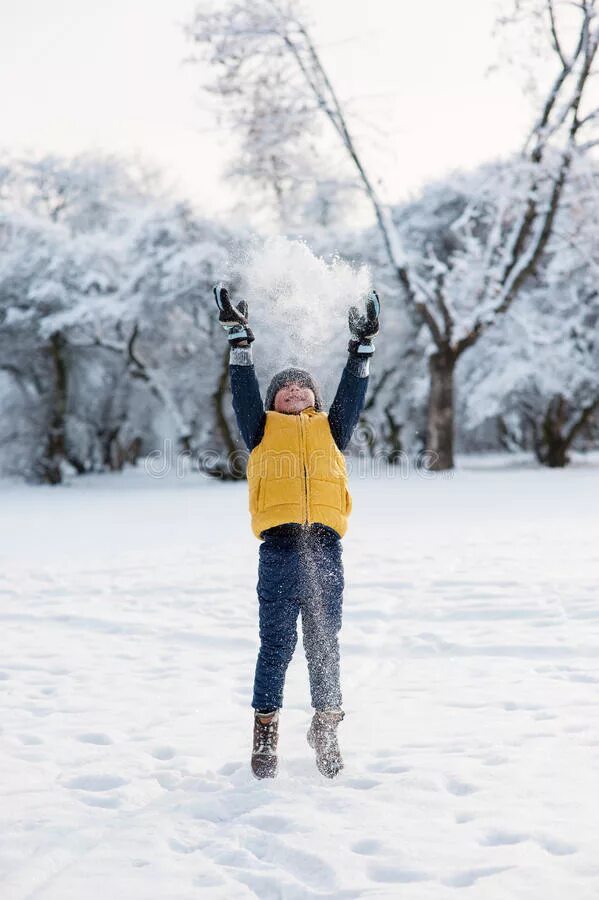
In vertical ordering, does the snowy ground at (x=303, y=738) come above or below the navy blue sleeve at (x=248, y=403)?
below

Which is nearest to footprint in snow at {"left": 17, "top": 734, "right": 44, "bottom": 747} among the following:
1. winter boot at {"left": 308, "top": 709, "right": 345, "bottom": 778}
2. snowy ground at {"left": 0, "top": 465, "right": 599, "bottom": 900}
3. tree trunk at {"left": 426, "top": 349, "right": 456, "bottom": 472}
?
snowy ground at {"left": 0, "top": 465, "right": 599, "bottom": 900}

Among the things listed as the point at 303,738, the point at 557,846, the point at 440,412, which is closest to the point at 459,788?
the point at 557,846

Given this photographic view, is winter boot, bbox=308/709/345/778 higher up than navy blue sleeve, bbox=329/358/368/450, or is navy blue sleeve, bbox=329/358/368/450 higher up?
navy blue sleeve, bbox=329/358/368/450

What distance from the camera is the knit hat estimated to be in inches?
148

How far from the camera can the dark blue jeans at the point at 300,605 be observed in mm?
3557

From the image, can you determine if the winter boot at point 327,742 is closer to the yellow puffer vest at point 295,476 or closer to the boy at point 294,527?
the boy at point 294,527

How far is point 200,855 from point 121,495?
743 inches

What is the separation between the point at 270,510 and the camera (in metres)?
3.54

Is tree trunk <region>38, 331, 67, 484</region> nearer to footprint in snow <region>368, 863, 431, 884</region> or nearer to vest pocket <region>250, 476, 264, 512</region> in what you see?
vest pocket <region>250, 476, 264, 512</region>

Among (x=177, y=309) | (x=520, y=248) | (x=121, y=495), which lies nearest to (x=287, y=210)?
(x=177, y=309)

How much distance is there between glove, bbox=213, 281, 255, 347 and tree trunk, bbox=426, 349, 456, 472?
16928mm

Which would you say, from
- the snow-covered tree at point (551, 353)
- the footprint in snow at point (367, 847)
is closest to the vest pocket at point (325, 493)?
the footprint in snow at point (367, 847)

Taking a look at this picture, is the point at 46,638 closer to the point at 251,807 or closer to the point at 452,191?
the point at 251,807

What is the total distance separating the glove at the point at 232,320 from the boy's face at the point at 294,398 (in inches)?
10.5
